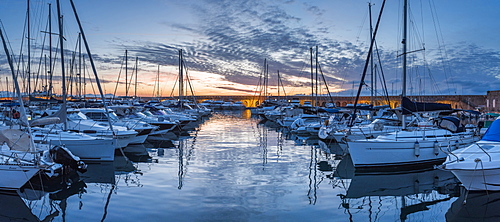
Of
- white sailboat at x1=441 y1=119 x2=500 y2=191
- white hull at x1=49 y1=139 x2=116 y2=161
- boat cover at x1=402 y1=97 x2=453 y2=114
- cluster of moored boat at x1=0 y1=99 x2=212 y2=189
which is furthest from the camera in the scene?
boat cover at x1=402 y1=97 x2=453 y2=114

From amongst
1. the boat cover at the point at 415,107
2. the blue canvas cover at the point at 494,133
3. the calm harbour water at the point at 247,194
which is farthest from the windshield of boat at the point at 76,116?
the blue canvas cover at the point at 494,133

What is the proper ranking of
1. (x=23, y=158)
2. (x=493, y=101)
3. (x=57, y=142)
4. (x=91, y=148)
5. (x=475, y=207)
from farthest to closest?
(x=493, y=101) < (x=91, y=148) < (x=57, y=142) < (x=23, y=158) < (x=475, y=207)

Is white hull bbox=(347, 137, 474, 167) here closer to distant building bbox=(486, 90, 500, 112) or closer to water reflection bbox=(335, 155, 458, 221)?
water reflection bbox=(335, 155, 458, 221)

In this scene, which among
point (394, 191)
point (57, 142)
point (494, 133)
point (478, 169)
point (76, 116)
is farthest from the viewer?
point (76, 116)

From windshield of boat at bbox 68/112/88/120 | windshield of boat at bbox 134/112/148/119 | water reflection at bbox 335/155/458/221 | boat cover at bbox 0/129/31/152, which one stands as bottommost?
water reflection at bbox 335/155/458/221

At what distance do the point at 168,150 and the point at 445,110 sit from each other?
1487 centimetres

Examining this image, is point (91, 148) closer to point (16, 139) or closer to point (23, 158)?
point (16, 139)

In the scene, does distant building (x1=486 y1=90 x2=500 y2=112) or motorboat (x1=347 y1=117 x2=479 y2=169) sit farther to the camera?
distant building (x1=486 y1=90 x2=500 y2=112)

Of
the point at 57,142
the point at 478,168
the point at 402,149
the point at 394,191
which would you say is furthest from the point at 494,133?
the point at 57,142

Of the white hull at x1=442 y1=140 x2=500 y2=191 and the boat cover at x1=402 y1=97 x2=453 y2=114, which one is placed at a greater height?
the boat cover at x1=402 y1=97 x2=453 y2=114

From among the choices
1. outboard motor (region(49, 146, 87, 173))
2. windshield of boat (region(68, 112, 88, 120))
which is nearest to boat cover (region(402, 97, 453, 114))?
outboard motor (region(49, 146, 87, 173))

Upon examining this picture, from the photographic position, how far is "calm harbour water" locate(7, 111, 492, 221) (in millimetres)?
9062

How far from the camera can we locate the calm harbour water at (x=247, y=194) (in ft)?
29.7

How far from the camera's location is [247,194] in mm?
10672
